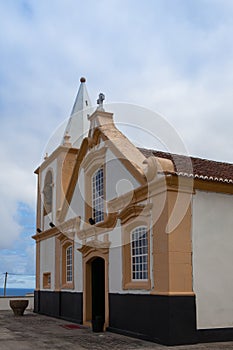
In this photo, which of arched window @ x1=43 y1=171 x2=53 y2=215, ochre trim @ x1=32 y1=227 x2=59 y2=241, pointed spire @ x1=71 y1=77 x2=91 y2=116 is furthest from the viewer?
pointed spire @ x1=71 y1=77 x2=91 y2=116

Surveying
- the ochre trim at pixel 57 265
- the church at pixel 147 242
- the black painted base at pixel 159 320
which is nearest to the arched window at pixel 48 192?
the ochre trim at pixel 57 265

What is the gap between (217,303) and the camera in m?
12.7

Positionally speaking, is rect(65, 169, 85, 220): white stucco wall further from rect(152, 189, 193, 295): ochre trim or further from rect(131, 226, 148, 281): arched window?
rect(152, 189, 193, 295): ochre trim

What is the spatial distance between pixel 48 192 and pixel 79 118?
13.3 ft

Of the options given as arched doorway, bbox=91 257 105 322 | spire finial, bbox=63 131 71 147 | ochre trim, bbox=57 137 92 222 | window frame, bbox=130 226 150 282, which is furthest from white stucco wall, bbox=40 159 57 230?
window frame, bbox=130 226 150 282

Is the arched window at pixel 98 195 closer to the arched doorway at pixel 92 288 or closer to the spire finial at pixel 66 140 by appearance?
the arched doorway at pixel 92 288

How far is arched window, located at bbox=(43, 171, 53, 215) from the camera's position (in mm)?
23920

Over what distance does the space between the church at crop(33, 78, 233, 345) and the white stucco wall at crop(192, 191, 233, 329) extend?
0.08ft

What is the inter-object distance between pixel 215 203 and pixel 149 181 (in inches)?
73.8

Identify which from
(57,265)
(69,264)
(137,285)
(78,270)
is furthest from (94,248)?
(57,265)

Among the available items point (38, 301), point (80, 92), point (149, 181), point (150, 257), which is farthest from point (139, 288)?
point (80, 92)

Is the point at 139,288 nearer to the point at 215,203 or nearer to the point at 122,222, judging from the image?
the point at 122,222

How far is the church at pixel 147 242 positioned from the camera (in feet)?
40.5

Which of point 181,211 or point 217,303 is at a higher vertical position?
point 181,211
